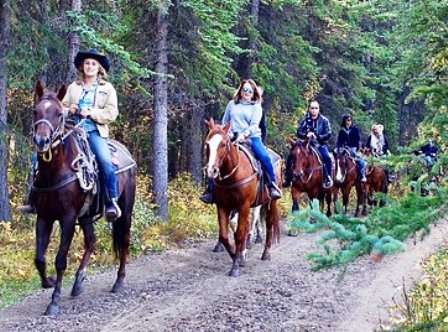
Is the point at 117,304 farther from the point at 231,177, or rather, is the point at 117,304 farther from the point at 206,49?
the point at 206,49

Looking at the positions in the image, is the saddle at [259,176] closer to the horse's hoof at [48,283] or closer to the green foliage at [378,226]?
the horse's hoof at [48,283]

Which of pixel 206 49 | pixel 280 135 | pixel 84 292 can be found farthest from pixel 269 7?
pixel 84 292

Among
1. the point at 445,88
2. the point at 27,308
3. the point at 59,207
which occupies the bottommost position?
the point at 27,308

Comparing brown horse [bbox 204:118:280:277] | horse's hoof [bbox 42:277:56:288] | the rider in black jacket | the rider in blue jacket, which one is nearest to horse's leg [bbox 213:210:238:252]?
brown horse [bbox 204:118:280:277]

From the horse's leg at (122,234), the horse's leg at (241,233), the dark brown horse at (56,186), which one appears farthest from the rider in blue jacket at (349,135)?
the dark brown horse at (56,186)

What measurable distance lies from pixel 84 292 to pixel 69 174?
202cm

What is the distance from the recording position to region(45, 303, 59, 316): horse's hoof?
24.2 ft

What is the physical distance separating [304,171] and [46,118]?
8622mm

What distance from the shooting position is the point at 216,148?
8.86 m

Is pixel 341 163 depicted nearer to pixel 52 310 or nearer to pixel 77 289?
pixel 77 289

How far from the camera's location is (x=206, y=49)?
46.1ft

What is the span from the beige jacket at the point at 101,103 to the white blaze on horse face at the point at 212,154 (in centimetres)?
149

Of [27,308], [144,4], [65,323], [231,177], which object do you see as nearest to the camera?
[65,323]

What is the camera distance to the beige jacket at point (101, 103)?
8.05 m
